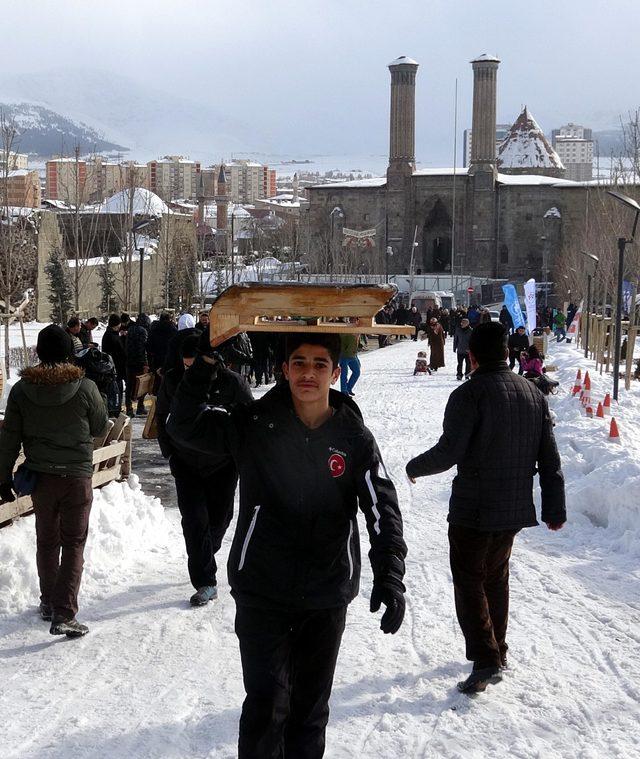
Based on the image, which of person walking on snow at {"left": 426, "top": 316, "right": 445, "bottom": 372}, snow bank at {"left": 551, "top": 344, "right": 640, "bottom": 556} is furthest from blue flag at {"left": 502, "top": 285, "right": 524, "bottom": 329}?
snow bank at {"left": 551, "top": 344, "right": 640, "bottom": 556}

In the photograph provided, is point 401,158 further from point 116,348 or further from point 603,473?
point 603,473

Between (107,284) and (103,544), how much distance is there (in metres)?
38.0

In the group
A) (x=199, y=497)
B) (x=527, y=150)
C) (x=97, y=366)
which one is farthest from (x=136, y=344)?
(x=527, y=150)

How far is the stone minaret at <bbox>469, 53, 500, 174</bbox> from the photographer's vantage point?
78812 millimetres

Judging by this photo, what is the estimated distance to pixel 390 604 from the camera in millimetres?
3605

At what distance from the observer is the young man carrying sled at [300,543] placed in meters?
3.63

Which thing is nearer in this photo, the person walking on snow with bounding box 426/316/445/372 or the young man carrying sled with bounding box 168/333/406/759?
the young man carrying sled with bounding box 168/333/406/759

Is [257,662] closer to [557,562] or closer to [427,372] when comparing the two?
[557,562]

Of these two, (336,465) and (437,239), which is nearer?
(336,465)

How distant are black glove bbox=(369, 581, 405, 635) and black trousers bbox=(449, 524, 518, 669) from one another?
57.9 inches

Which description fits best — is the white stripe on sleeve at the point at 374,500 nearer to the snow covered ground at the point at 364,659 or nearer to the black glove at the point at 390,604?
the black glove at the point at 390,604

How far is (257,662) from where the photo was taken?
3635mm

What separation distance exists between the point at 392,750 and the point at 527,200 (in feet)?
252

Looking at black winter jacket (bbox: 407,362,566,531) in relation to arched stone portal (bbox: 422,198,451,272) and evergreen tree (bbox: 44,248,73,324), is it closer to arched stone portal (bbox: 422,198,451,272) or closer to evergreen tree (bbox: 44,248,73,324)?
evergreen tree (bbox: 44,248,73,324)
